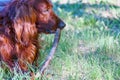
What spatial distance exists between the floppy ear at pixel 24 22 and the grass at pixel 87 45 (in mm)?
364

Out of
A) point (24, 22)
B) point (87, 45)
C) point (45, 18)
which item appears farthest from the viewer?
point (87, 45)

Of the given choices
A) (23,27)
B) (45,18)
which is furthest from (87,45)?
(23,27)

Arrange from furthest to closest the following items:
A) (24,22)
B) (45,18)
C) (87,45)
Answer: (87,45) < (45,18) < (24,22)

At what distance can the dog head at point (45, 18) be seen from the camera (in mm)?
4078

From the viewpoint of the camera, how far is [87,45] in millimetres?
5266

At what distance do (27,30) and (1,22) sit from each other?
10.9 inches

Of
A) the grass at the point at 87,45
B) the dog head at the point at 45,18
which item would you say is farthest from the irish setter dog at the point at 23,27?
the grass at the point at 87,45

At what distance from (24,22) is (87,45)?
1442mm

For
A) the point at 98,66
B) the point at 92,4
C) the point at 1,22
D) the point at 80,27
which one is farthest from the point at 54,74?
the point at 92,4

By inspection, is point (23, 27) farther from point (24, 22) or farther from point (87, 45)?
point (87, 45)

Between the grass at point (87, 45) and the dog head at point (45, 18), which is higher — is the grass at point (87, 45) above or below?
below

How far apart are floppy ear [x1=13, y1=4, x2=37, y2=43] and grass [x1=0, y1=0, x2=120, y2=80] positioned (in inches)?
14.3

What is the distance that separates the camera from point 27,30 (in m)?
4.02

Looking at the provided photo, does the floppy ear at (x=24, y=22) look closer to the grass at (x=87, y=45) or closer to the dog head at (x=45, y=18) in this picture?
the dog head at (x=45, y=18)
